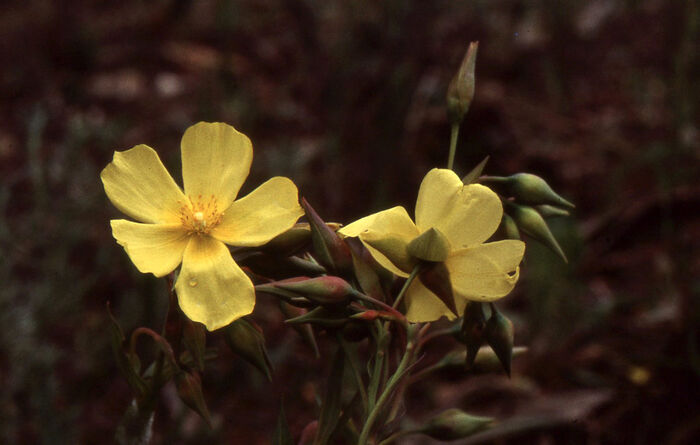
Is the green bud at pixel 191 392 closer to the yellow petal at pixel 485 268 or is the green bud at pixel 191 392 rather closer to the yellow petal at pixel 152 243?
the yellow petal at pixel 152 243

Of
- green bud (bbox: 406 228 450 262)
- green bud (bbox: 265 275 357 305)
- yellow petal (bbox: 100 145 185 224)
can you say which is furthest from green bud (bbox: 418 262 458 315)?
yellow petal (bbox: 100 145 185 224)

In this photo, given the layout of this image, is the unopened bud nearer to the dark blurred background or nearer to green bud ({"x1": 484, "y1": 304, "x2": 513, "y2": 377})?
green bud ({"x1": 484, "y1": 304, "x2": 513, "y2": 377})

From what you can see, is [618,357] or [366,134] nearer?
[618,357]

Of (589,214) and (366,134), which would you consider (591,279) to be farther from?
(366,134)

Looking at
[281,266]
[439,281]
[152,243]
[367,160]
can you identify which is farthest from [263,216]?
[367,160]

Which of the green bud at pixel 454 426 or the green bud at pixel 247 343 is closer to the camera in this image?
the green bud at pixel 247 343

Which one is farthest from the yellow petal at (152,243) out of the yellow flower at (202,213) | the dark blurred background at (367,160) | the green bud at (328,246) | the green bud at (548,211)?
the dark blurred background at (367,160)

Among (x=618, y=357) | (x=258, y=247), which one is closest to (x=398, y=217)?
(x=258, y=247)
